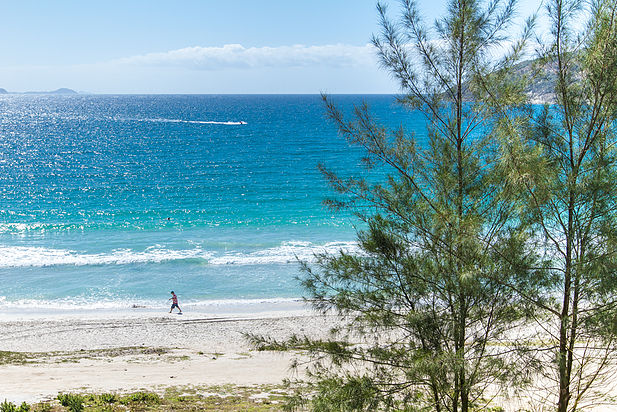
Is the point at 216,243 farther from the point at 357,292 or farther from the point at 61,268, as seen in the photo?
the point at 357,292

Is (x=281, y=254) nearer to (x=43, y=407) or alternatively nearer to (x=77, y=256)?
(x=77, y=256)

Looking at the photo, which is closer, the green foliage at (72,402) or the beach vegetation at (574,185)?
the beach vegetation at (574,185)

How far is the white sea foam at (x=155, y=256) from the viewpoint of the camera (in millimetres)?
30234

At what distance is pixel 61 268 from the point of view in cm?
2952

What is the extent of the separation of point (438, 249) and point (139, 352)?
563 inches

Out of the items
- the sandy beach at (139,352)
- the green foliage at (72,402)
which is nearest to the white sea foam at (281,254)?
the sandy beach at (139,352)

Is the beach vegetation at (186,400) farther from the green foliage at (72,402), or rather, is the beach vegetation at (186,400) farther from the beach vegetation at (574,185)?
the beach vegetation at (574,185)

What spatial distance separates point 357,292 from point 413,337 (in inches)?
40.5

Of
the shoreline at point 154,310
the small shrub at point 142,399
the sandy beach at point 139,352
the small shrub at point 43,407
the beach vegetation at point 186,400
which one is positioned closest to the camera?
the small shrub at point 43,407

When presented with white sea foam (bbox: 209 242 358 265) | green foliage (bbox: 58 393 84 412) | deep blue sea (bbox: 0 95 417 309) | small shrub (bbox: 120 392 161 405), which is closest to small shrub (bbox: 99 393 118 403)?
small shrub (bbox: 120 392 161 405)

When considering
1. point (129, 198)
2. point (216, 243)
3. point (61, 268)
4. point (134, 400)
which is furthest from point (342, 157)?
point (134, 400)

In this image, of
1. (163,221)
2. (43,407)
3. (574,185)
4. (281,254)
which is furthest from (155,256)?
(574,185)

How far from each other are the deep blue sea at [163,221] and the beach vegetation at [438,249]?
90cm

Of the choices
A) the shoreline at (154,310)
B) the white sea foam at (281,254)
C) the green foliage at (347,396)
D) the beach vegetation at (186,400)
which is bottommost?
the shoreline at (154,310)
